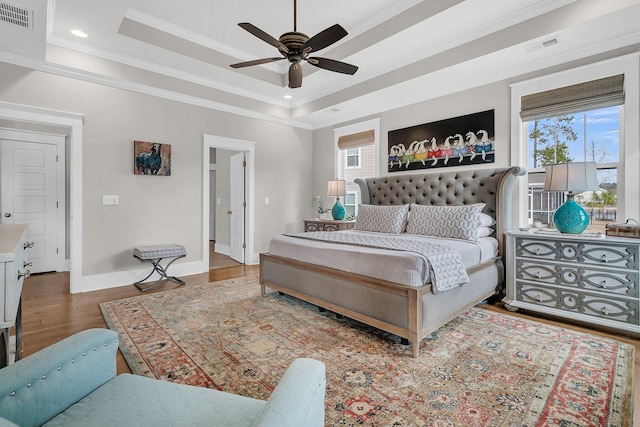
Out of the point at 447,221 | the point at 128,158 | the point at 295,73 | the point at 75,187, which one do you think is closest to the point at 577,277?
the point at 447,221

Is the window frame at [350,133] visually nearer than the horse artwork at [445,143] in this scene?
No

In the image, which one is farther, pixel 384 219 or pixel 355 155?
pixel 355 155

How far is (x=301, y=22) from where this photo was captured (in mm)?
3615

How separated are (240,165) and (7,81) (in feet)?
9.95

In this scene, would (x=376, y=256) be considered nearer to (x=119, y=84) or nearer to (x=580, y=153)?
(x=580, y=153)

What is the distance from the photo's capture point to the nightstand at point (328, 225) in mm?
4988

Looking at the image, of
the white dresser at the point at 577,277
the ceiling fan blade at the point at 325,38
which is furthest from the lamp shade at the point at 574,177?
the ceiling fan blade at the point at 325,38

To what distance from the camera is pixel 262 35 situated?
2.51m

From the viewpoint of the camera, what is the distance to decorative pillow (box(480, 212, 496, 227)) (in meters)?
3.48

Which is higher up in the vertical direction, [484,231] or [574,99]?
[574,99]

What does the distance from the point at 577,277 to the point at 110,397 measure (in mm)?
3445

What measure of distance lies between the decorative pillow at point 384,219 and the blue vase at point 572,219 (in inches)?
62.3

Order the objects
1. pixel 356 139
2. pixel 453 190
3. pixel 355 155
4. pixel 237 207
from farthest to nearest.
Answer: pixel 237 207 < pixel 355 155 < pixel 356 139 < pixel 453 190

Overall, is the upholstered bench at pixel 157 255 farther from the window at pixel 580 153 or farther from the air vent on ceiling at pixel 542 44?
the air vent on ceiling at pixel 542 44
